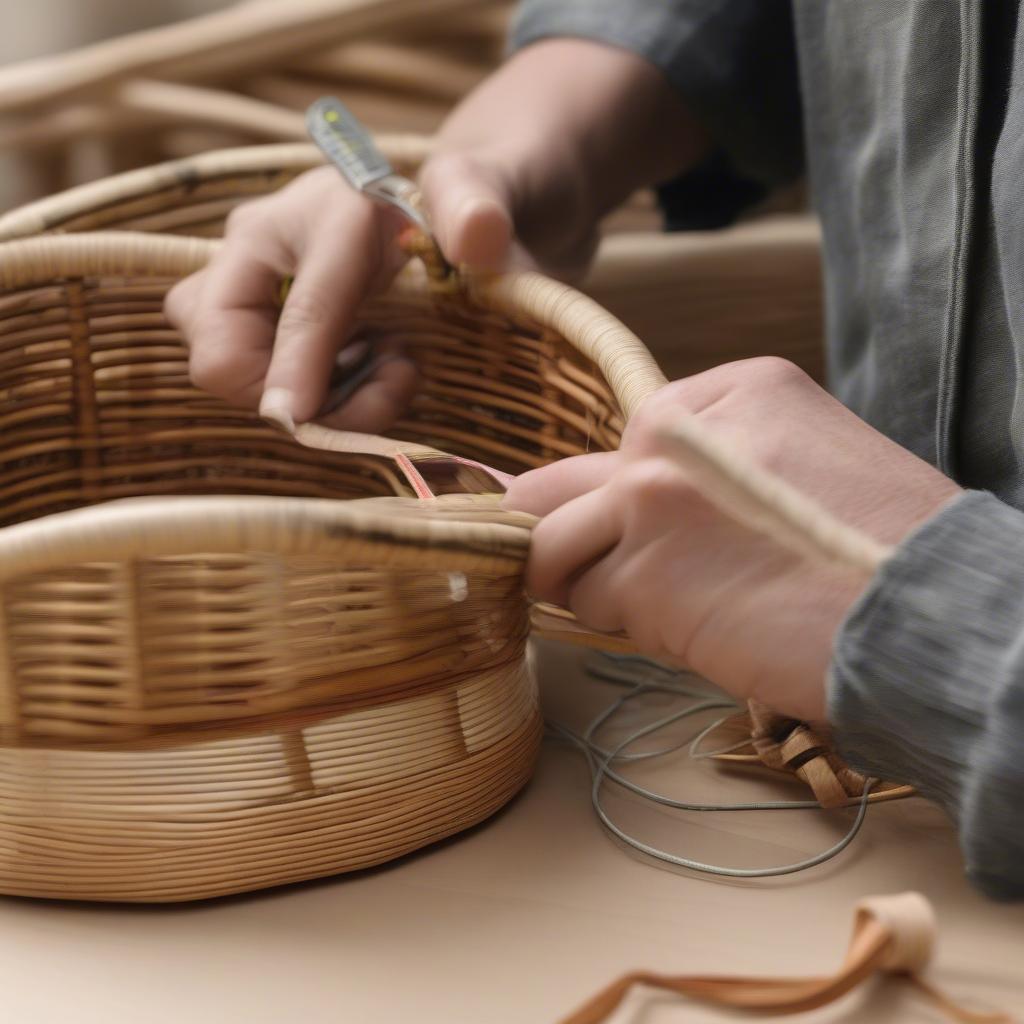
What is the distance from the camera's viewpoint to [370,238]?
56 centimetres

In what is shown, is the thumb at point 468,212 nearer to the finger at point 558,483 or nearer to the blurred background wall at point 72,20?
the finger at point 558,483

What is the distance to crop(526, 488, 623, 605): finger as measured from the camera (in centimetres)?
36

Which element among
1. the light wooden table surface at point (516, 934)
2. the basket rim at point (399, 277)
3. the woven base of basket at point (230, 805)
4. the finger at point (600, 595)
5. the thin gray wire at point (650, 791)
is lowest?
the thin gray wire at point (650, 791)

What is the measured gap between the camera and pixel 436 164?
1.88 feet

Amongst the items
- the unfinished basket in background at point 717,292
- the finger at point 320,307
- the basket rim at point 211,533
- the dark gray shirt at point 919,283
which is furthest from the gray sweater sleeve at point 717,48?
the basket rim at point 211,533

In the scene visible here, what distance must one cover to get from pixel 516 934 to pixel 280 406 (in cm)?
26

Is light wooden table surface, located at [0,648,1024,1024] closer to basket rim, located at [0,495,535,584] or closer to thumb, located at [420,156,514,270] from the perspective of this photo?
basket rim, located at [0,495,535,584]

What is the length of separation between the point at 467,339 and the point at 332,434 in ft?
0.28

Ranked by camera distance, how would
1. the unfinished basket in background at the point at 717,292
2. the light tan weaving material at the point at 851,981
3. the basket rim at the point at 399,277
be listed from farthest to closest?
the unfinished basket in background at the point at 717,292
the basket rim at the point at 399,277
the light tan weaving material at the point at 851,981

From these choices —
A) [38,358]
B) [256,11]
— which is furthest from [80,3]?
[38,358]

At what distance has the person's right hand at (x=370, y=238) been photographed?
0.54 meters

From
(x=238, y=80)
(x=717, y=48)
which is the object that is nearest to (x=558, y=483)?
(x=717, y=48)

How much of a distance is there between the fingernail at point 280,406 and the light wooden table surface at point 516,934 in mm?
204

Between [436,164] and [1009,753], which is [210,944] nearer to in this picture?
[1009,753]
